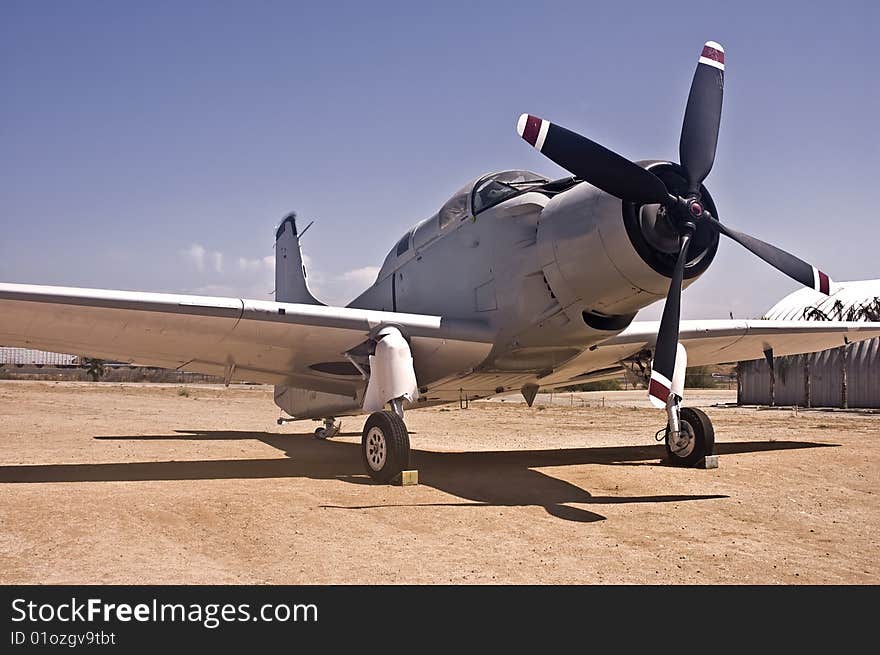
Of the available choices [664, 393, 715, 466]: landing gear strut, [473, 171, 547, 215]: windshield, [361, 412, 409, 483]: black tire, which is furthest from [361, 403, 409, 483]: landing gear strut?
[664, 393, 715, 466]: landing gear strut

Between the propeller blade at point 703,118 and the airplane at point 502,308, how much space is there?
25mm

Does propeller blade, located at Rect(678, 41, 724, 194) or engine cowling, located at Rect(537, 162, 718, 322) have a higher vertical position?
propeller blade, located at Rect(678, 41, 724, 194)

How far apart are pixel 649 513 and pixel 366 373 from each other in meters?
5.09

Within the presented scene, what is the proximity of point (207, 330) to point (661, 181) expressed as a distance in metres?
6.60

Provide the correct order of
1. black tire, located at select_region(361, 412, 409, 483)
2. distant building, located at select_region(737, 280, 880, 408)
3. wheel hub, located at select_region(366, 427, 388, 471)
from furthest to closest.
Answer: distant building, located at select_region(737, 280, 880, 408) < wheel hub, located at select_region(366, 427, 388, 471) < black tire, located at select_region(361, 412, 409, 483)

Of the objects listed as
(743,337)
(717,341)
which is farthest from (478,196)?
(743,337)

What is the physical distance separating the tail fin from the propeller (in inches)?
454

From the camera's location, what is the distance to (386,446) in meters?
10.2

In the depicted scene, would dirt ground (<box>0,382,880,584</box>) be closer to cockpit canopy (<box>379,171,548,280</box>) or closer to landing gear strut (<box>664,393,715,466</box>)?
landing gear strut (<box>664,393,715,466</box>)

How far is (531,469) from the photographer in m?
11.9

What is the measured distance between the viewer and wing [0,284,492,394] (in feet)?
32.8
